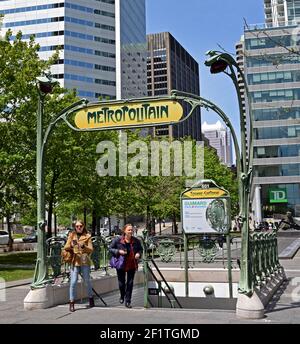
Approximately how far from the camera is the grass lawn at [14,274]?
15189mm

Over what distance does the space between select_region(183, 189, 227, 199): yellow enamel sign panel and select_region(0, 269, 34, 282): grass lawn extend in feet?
20.8

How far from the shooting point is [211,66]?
9.23 m

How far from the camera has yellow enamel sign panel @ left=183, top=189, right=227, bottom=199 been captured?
14.2 m

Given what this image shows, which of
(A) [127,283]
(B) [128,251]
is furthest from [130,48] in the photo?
(A) [127,283]

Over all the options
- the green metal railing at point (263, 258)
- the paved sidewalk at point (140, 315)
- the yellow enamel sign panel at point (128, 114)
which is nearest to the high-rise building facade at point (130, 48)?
the green metal railing at point (263, 258)

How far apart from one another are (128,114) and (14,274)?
9.24 meters

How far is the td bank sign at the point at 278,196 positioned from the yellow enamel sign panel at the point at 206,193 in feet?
208

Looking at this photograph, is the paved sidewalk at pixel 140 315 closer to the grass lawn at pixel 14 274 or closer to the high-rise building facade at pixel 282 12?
the grass lawn at pixel 14 274

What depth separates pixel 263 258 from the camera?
37.7 feet
